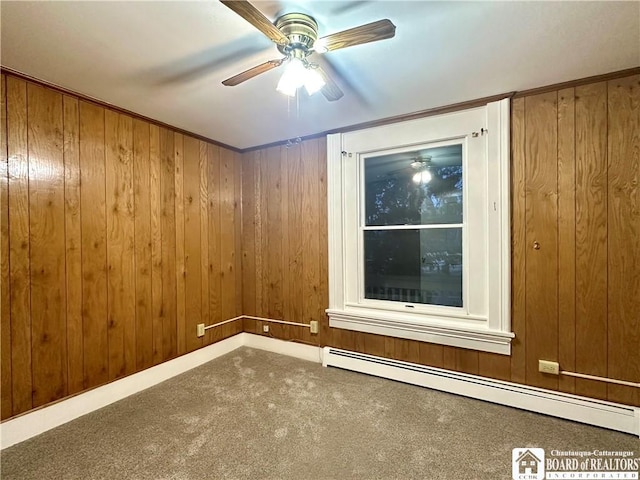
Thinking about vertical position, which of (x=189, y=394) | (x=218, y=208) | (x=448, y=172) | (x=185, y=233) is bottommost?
(x=189, y=394)

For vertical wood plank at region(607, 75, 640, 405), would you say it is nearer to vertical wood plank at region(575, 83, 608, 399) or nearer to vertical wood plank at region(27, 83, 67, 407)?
vertical wood plank at region(575, 83, 608, 399)

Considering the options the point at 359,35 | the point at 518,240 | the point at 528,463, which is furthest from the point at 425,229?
the point at 359,35

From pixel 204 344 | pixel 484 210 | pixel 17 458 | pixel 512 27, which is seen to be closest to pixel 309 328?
pixel 204 344

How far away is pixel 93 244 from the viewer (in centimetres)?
235

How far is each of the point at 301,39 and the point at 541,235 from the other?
80.7 inches

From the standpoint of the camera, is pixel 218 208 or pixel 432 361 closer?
pixel 432 361

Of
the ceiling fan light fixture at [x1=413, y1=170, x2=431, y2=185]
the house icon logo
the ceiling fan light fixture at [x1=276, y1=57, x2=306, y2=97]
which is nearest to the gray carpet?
the house icon logo

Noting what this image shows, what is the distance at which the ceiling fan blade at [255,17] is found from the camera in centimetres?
114

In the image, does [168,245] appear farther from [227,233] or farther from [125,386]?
[125,386]

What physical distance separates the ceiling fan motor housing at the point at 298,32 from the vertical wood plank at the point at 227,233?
6.90 ft

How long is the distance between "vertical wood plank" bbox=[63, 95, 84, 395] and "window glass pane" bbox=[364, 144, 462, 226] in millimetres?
2309

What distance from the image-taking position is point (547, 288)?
224 cm

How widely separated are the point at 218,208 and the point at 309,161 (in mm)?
1104

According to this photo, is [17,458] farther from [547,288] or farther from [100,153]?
[547,288]
